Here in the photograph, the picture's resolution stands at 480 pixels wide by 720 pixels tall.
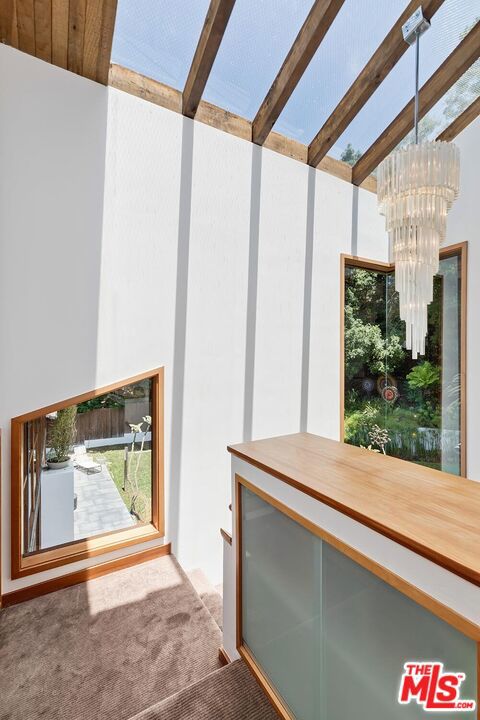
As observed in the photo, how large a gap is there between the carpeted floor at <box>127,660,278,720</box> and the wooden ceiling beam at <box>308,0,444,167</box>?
4.31 meters

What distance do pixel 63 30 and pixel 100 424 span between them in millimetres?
2819

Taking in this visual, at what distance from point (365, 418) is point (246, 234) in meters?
2.71

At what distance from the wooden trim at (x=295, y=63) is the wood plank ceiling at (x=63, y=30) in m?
1.40

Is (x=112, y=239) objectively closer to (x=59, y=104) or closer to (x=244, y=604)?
(x=59, y=104)

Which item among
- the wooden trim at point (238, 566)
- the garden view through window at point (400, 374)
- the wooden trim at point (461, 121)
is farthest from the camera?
the garden view through window at point (400, 374)

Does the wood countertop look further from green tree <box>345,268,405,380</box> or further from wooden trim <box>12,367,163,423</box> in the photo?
green tree <box>345,268,405,380</box>

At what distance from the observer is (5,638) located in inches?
88.5

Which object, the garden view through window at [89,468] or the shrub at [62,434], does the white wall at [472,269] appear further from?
the shrub at [62,434]

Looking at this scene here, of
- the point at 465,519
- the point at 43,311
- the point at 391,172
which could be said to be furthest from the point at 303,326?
the point at 465,519

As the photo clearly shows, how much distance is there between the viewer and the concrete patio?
293 cm

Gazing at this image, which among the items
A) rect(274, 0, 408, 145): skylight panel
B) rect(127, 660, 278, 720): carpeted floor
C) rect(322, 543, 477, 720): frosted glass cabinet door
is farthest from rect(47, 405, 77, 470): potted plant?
rect(274, 0, 408, 145): skylight panel

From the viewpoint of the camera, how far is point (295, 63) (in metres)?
2.92

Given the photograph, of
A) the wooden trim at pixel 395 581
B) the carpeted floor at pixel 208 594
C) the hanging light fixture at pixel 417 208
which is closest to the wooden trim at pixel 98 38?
the hanging light fixture at pixel 417 208

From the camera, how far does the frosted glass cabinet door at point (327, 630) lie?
2.98 feet
